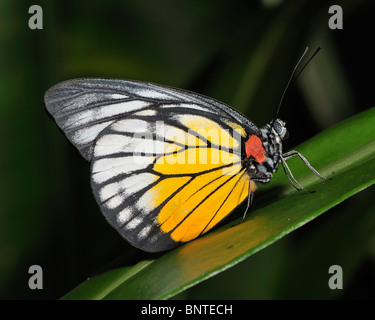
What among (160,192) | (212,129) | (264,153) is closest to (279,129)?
(264,153)

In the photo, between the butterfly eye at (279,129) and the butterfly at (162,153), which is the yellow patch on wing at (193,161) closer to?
the butterfly at (162,153)

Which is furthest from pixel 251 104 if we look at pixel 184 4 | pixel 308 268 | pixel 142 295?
pixel 142 295

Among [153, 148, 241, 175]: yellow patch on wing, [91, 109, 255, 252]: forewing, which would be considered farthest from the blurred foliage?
[153, 148, 241, 175]: yellow patch on wing

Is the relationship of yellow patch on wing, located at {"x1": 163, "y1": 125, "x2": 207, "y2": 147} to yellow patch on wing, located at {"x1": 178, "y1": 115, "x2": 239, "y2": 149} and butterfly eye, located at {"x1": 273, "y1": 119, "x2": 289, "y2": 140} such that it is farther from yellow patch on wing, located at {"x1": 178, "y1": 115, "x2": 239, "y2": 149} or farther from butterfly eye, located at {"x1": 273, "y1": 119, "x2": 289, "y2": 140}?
butterfly eye, located at {"x1": 273, "y1": 119, "x2": 289, "y2": 140}

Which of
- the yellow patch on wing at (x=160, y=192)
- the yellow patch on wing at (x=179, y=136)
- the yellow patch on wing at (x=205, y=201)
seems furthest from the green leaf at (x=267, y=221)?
the yellow patch on wing at (x=179, y=136)

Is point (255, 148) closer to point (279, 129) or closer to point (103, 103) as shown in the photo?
point (279, 129)

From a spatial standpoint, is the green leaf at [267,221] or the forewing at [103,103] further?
the forewing at [103,103]
